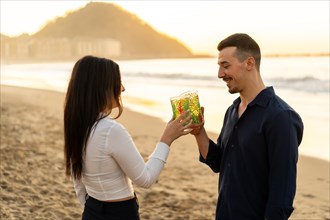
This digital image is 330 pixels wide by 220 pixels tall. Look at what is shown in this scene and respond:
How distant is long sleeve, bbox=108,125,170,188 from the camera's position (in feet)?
7.34

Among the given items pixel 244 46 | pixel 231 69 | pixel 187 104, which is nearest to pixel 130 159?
pixel 187 104

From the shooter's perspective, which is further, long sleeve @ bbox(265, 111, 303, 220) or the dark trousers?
the dark trousers

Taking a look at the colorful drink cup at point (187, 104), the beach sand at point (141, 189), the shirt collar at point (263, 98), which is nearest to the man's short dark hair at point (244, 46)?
the shirt collar at point (263, 98)

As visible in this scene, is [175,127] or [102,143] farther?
[175,127]

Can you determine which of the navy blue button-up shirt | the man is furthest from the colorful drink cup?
the navy blue button-up shirt

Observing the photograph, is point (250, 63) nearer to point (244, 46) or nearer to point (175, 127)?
point (244, 46)

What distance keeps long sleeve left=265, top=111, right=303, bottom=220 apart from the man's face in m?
0.37

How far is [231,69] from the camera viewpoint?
2.49m

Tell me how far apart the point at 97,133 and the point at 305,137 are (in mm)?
8831

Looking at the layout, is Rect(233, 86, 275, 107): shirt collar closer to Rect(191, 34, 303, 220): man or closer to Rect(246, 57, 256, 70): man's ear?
Rect(191, 34, 303, 220): man

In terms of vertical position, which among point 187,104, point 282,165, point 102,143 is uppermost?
point 187,104

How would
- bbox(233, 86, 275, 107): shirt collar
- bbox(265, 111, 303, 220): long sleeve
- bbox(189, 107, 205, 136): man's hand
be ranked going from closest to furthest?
bbox(265, 111, 303, 220): long sleeve < bbox(233, 86, 275, 107): shirt collar < bbox(189, 107, 205, 136): man's hand

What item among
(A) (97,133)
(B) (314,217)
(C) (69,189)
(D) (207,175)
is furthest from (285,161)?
(D) (207,175)

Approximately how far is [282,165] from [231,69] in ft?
2.05
